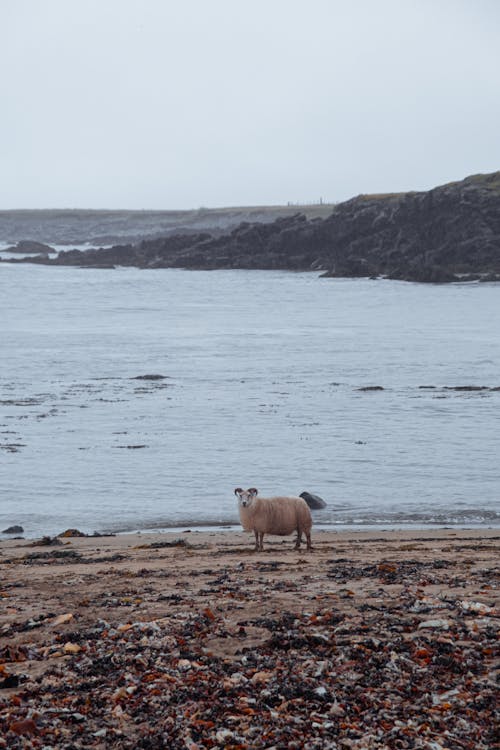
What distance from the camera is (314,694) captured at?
6.85m

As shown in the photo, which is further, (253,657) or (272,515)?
(272,515)

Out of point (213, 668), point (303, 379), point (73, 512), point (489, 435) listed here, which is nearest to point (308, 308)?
point (303, 379)

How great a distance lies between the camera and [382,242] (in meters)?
103

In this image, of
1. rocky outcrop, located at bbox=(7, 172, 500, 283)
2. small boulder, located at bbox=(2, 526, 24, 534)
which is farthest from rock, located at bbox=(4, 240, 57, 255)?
small boulder, located at bbox=(2, 526, 24, 534)

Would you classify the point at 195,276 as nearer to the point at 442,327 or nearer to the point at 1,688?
the point at 442,327

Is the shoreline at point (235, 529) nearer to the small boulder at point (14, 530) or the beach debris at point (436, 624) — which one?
the small boulder at point (14, 530)

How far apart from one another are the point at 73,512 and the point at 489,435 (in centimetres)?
1162

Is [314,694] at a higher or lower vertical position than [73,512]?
higher

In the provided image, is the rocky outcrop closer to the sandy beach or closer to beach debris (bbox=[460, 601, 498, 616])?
the sandy beach

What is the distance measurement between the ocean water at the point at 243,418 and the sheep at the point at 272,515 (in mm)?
3508

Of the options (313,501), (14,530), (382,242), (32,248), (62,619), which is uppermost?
(382,242)

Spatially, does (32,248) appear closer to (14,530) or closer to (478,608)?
(14,530)

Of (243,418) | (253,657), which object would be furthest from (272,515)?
(243,418)

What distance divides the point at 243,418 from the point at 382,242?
7777cm
